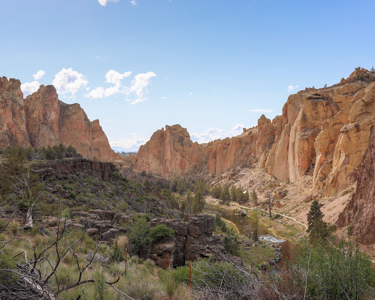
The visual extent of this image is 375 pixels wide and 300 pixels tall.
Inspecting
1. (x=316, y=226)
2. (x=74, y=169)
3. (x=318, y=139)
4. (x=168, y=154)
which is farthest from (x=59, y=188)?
(x=168, y=154)

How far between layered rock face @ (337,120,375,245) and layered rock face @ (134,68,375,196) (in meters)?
10.6

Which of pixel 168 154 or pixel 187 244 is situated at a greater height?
pixel 168 154

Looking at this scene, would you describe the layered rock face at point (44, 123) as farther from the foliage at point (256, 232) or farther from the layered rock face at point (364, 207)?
the layered rock face at point (364, 207)

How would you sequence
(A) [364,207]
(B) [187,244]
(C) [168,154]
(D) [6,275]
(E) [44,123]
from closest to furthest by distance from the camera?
(D) [6,275] → (B) [187,244] → (A) [364,207] → (E) [44,123] → (C) [168,154]

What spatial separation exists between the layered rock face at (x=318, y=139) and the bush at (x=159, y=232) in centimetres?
3594

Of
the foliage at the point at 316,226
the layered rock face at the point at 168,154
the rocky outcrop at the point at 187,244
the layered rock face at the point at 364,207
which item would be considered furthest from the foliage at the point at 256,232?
the layered rock face at the point at 168,154

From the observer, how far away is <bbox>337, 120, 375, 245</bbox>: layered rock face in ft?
78.0

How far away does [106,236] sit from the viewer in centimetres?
1429

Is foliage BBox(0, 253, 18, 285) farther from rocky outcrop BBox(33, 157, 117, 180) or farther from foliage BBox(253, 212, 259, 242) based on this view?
foliage BBox(253, 212, 259, 242)

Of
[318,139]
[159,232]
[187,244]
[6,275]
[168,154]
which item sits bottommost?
[187,244]

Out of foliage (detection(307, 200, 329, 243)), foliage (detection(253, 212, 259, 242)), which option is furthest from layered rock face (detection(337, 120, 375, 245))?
foliage (detection(253, 212, 259, 242))

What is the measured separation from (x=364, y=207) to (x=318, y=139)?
25738 millimetres

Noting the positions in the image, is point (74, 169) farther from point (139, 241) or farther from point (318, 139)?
point (318, 139)

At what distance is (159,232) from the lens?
50.8 feet
